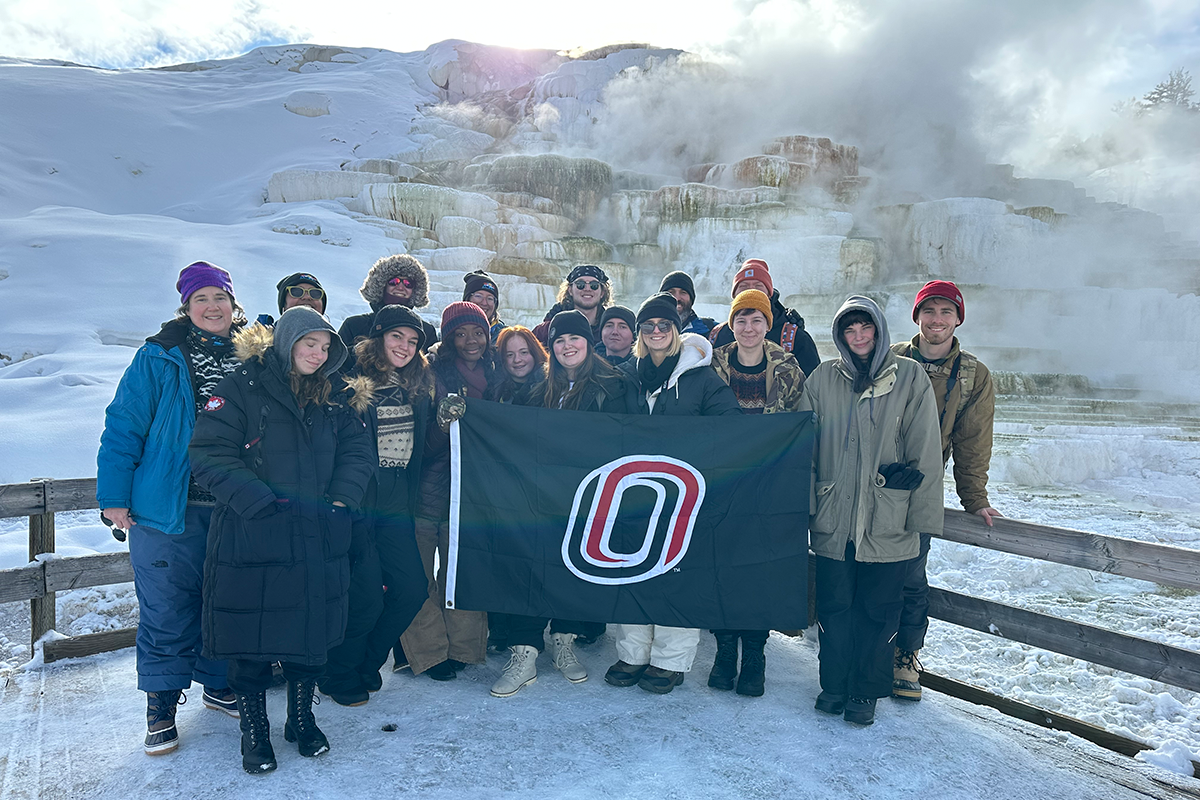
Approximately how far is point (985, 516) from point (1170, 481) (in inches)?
414

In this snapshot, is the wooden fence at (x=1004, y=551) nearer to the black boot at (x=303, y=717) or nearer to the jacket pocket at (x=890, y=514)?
the jacket pocket at (x=890, y=514)

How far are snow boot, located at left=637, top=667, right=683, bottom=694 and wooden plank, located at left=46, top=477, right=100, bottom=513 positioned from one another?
3105mm

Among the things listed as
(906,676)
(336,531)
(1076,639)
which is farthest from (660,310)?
(1076,639)

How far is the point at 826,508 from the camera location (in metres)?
3.27

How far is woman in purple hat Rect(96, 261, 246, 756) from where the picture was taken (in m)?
2.77

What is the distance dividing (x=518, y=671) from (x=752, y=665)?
1254 millimetres

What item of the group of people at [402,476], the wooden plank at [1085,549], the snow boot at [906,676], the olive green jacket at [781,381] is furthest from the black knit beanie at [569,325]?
the snow boot at [906,676]

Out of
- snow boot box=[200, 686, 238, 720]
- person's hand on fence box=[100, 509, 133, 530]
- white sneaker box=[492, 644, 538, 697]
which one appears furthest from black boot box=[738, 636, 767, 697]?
person's hand on fence box=[100, 509, 133, 530]

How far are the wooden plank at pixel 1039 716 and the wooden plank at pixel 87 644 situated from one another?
15.0 feet

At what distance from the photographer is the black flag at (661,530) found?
10.9 feet

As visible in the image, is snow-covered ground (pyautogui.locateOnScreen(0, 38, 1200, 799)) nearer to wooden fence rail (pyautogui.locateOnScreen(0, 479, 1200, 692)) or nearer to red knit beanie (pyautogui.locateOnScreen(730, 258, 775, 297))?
wooden fence rail (pyautogui.locateOnScreen(0, 479, 1200, 692))

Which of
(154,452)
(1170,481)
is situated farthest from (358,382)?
(1170,481)

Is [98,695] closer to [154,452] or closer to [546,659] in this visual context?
[154,452]

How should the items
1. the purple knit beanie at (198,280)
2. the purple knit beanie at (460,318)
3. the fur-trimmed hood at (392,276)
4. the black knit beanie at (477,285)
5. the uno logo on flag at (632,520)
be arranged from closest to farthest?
the purple knit beanie at (198,280), the uno logo on flag at (632,520), the purple knit beanie at (460,318), the fur-trimmed hood at (392,276), the black knit beanie at (477,285)
